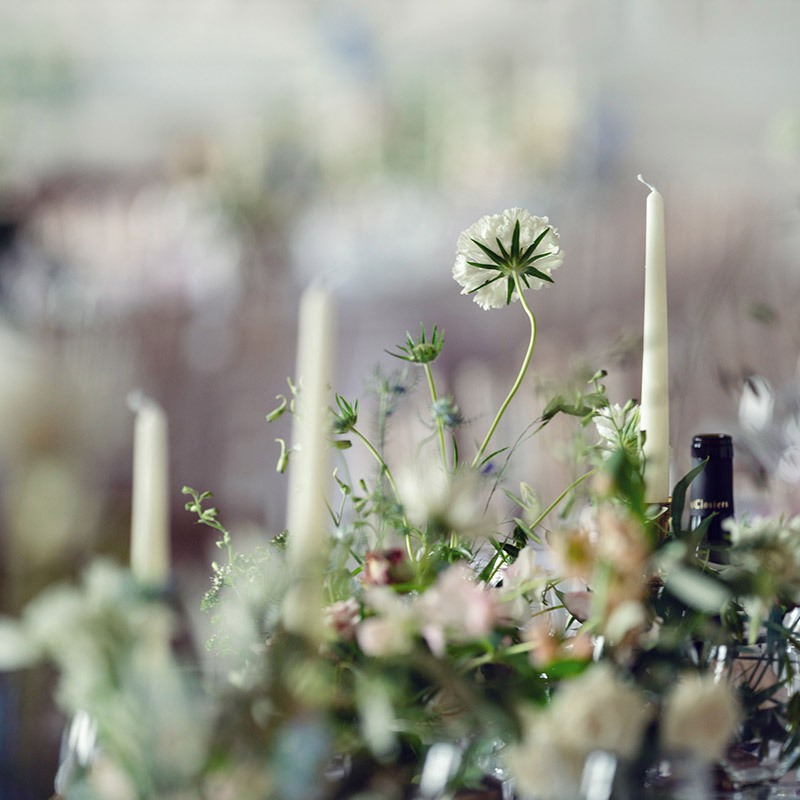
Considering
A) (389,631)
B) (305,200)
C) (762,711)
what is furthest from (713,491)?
(305,200)

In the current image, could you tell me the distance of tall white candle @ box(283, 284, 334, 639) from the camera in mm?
346

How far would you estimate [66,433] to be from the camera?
1.85m

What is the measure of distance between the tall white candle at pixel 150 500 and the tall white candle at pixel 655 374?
227 millimetres

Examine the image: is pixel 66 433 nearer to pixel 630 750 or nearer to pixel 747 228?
pixel 747 228

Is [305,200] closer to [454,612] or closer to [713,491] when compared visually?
[713,491]

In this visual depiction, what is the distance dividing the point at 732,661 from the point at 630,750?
0.40 feet

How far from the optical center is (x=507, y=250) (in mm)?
495

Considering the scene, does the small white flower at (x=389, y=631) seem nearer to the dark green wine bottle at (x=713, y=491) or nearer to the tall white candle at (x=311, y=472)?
the tall white candle at (x=311, y=472)

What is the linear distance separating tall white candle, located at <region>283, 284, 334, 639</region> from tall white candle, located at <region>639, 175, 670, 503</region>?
179mm

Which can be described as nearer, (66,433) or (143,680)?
(143,680)

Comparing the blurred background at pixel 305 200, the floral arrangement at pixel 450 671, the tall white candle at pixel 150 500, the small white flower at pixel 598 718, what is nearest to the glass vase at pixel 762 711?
the floral arrangement at pixel 450 671

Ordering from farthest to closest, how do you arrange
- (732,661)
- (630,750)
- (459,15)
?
(459,15) → (732,661) → (630,750)

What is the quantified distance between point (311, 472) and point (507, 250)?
7.7 inches

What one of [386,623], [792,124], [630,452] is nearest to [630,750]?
[386,623]
